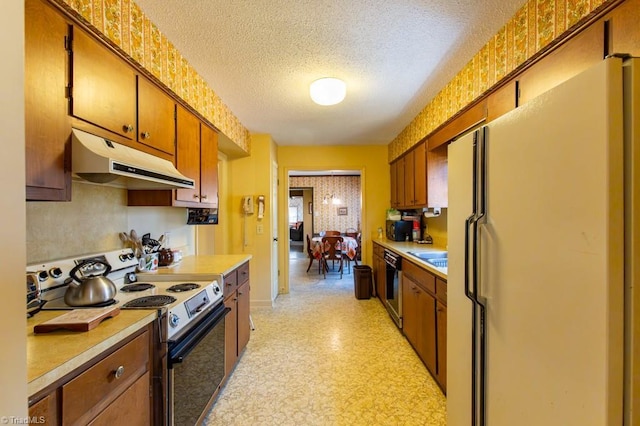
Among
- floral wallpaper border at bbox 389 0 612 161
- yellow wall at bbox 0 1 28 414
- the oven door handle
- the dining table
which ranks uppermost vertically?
floral wallpaper border at bbox 389 0 612 161

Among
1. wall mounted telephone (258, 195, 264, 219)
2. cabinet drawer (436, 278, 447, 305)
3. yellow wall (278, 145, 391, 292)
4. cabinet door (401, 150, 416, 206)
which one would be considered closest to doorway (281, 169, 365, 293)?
yellow wall (278, 145, 391, 292)

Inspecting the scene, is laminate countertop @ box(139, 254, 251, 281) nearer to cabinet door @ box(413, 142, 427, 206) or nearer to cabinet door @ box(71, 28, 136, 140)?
cabinet door @ box(71, 28, 136, 140)

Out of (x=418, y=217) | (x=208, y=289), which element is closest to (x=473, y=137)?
(x=208, y=289)

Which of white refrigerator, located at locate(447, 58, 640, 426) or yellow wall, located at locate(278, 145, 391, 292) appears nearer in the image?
white refrigerator, located at locate(447, 58, 640, 426)

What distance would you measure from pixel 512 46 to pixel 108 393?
99.9 inches

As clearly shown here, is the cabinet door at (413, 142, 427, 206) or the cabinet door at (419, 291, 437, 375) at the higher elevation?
the cabinet door at (413, 142, 427, 206)

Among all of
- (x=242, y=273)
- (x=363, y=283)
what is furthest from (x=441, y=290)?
(x=363, y=283)

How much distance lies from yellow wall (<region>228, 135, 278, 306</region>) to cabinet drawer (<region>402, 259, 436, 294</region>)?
6.51 ft

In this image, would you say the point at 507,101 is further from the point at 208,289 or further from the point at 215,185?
the point at 215,185

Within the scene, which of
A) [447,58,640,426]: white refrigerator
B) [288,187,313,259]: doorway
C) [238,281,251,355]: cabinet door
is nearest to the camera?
[447,58,640,426]: white refrigerator

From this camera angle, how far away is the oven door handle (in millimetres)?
1348

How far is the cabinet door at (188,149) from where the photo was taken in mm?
2123

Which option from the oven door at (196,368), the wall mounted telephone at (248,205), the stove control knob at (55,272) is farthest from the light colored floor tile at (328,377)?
the wall mounted telephone at (248,205)

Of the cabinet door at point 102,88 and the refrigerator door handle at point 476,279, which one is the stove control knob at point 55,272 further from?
the refrigerator door handle at point 476,279
